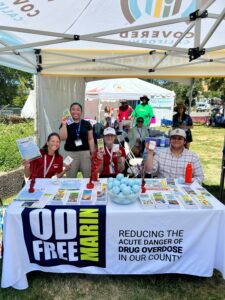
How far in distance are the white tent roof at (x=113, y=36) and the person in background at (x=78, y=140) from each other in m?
1.04

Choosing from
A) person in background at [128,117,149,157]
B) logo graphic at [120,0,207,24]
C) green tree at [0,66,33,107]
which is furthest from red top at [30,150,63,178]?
green tree at [0,66,33,107]

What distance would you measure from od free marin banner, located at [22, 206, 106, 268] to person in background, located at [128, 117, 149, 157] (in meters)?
3.56

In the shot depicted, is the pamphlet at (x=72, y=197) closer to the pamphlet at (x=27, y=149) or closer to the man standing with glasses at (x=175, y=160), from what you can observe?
the pamphlet at (x=27, y=149)

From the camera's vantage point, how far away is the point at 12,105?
86.3 feet

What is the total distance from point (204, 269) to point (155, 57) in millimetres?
3389

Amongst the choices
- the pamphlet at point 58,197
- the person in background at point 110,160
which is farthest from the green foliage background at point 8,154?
the pamphlet at point 58,197

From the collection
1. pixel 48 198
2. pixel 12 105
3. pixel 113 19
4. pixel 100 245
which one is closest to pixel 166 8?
pixel 113 19

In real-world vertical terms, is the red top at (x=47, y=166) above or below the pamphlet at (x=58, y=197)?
above

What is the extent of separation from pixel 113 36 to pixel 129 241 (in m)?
2.47

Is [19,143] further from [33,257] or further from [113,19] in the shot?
[113,19]

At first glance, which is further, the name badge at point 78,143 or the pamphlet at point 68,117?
the name badge at point 78,143

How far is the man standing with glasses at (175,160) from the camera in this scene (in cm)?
284

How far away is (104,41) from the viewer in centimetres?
248

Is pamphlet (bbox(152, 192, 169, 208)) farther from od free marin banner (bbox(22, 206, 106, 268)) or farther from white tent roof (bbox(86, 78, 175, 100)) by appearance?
white tent roof (bbox(86, 78, 175, 100))
